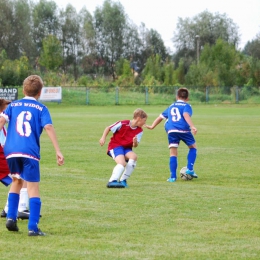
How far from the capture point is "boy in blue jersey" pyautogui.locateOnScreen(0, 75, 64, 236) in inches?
261

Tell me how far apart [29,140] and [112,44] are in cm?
8526

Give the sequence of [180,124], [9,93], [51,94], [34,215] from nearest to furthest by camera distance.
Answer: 1. [34,215]
2. [180,124]
3. [9,93]
4. [51,94]

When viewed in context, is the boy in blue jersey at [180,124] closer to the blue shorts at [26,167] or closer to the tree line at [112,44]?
the blue shorts at [26,167]

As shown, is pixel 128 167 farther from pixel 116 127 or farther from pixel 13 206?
pixel 13 206

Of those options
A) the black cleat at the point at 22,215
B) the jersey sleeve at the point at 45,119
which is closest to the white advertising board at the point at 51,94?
the black cleat at the point at 22,215

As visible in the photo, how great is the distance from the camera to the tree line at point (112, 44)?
242 feet

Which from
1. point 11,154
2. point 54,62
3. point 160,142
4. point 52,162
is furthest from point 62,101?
point 11,154

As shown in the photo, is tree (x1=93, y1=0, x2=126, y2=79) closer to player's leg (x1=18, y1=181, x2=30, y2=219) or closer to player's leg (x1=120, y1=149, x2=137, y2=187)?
player's leg (x1=120, y1=149, x2=137, y2=187)

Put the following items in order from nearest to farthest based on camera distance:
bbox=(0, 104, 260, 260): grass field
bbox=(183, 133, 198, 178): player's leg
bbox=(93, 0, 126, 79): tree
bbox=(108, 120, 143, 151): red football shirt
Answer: bbox=(0, 104, 260, 260): grass field
bbox=(108, 120, 143, 151): red football shirt
bbox=(183, 133, 198, 178): player's leg
bbox=(93, 0, 126, 79): tree

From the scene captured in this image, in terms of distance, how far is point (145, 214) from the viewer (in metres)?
7.84

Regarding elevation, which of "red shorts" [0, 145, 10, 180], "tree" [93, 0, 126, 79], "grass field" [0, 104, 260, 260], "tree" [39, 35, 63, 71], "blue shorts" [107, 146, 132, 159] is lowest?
"grass field" [0, 104, 260, 260]

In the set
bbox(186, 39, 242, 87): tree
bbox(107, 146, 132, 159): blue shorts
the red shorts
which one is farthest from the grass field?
bbox(186, 39, 242, 87): tree

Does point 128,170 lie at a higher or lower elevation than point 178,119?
lower

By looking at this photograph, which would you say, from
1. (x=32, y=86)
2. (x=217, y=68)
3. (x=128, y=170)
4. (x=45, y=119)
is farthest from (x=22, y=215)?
→ (x=217, y=68)
